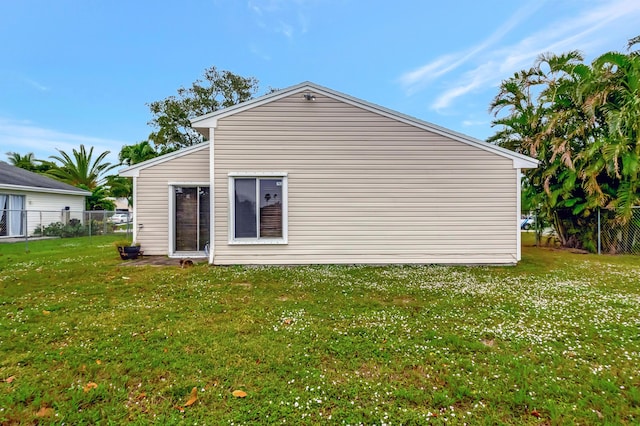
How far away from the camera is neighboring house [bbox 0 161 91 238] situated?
13.4 meters

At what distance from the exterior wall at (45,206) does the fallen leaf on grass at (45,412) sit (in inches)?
589

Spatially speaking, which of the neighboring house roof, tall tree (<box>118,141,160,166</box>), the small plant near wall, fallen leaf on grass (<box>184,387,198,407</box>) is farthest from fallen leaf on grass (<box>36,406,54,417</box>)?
tall tree (<box>118,141,160,166</box>)

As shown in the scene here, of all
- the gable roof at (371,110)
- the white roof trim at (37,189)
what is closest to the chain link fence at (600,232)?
the gable roof at (371,110)

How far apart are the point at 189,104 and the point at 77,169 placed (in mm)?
10462

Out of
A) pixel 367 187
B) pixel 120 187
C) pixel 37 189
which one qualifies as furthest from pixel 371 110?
pixel 120 187

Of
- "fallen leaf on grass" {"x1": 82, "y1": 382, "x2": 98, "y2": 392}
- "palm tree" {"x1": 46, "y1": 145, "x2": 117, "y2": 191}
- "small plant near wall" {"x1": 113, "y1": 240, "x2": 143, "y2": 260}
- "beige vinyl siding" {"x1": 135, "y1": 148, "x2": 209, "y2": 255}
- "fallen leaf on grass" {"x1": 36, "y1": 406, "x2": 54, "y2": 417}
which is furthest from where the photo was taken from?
"palm tree" {"x1": 46, "y1": 145, "x2": 117, "y2": 191}

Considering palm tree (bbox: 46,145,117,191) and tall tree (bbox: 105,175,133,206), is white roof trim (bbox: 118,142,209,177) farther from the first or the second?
palm tree (bbox: 46,145,117,191)

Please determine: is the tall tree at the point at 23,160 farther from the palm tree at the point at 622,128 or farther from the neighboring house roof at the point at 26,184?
the palm tree at the point at 622,128

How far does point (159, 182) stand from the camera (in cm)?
855

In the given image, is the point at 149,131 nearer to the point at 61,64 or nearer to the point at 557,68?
the point at 61,64

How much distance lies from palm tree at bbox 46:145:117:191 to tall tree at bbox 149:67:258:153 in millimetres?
6757

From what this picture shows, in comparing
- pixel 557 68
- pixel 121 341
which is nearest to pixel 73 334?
pixel 121 341

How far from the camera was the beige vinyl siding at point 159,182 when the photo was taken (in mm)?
8531

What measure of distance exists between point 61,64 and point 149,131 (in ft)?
26.8
